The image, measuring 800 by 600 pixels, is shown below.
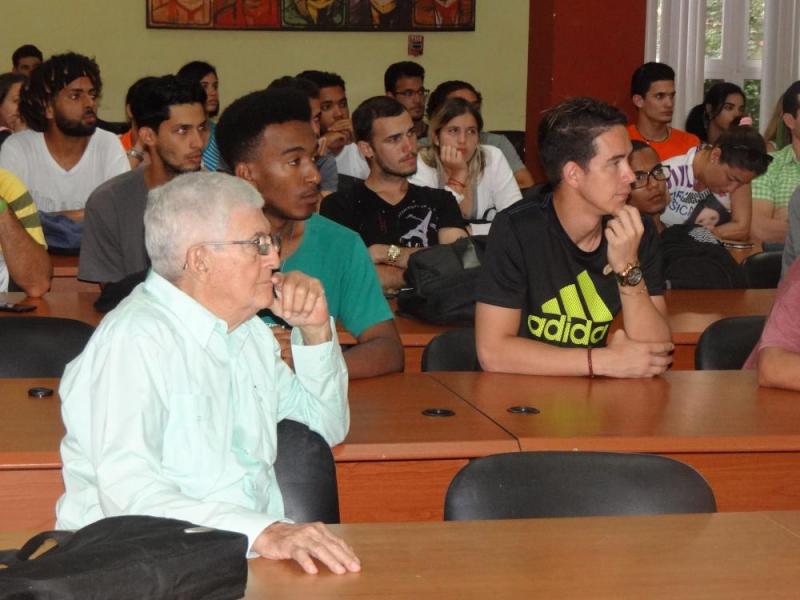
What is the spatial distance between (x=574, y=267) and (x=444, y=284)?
78cm

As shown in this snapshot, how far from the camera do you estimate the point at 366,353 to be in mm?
3174

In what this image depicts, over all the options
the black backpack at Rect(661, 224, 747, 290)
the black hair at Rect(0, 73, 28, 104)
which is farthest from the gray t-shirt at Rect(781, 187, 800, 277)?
the black hair at Rect(0, 73, 28, 104)

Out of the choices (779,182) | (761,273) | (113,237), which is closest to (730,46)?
(779,182)

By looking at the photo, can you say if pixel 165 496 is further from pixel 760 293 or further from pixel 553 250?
pixel 760 293

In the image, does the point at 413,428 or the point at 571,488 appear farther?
the point at 413,428

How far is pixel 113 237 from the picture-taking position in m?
4.38

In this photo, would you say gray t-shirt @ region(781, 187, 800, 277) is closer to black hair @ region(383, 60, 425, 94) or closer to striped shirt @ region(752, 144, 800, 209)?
striped shirt @ region(752, 144, 800, 209)

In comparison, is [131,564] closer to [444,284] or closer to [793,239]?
[444,284]

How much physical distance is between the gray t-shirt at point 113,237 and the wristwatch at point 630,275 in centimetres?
184

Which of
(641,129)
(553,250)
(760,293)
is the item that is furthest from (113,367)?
(641,129)

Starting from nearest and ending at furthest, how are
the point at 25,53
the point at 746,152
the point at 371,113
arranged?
the point at 371,113 < the point at 746,152 < the point at 25,53

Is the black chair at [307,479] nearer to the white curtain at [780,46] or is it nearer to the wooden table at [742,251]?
the wooden table at [742,251]

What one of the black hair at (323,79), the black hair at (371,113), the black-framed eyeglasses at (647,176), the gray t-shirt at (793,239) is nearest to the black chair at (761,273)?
the black-framed eyeglasses at (647,176)

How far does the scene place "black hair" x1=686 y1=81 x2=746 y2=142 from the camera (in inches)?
334
